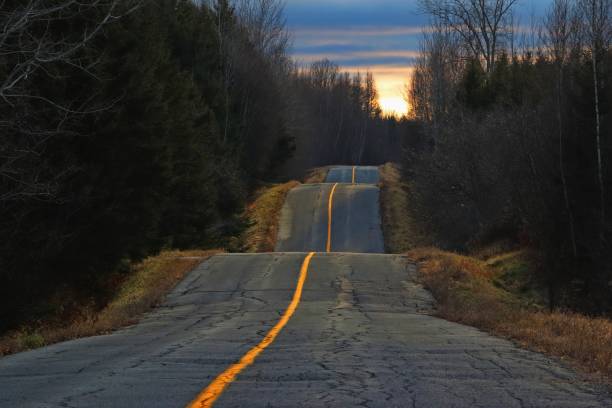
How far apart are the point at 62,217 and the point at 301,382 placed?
15.0 m

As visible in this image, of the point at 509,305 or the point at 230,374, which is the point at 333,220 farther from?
the point at 230,374

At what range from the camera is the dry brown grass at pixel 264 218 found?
45.6 metres

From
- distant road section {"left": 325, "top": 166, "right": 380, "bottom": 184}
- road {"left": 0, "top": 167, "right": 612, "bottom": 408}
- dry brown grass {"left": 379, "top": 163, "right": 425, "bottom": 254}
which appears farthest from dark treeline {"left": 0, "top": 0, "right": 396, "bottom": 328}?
distant road section {"left": 325, "top": 166, "right": 380, "bottom": 184}

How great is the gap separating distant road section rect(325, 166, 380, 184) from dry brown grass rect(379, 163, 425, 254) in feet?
33.8

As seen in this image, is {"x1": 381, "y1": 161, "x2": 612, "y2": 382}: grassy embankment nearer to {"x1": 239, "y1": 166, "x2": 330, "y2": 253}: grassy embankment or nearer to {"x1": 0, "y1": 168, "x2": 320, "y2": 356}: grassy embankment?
{"x1": 0, "y1": 168, "x2": 320, "y2": 356}: grassy embankment

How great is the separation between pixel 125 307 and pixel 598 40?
19.2m

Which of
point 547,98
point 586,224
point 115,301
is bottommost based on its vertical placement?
point 115,301

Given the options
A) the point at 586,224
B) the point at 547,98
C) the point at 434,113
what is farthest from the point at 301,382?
the point at 434,113

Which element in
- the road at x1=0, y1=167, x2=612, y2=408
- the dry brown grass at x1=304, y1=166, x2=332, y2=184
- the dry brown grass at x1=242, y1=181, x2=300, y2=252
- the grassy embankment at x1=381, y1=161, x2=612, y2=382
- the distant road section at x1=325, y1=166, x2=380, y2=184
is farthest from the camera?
the dry brown grass at x1=304, y1=166, x2=332, y2=184

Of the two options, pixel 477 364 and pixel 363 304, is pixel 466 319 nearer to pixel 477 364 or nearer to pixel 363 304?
pixel 363 304

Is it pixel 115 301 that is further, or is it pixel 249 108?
pixel 249 108

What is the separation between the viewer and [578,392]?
6863mm

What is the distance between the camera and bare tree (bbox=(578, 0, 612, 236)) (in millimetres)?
25484

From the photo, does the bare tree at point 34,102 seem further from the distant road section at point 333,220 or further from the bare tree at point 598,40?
the distant road section at point 333,220
